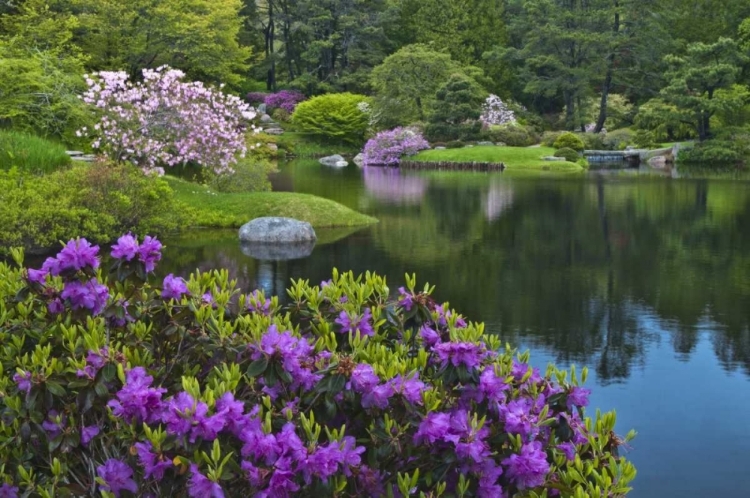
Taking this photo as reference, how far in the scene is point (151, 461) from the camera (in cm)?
256

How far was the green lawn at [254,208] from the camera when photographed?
16.2m

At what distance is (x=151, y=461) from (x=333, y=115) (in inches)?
1857

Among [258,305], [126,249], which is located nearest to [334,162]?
[258,305]

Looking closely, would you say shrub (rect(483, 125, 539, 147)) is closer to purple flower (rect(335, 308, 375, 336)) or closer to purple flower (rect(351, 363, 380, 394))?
purple flower (rect(335, 308, 375, 336))

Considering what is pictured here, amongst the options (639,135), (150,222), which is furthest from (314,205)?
(639,135)

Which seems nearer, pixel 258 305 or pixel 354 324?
pixel 354 324

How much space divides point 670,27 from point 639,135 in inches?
428

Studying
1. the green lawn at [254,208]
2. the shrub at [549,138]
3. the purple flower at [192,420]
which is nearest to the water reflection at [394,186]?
the green lawn at [254,208]

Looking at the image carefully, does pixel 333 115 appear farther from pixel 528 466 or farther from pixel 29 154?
pixel 528 466

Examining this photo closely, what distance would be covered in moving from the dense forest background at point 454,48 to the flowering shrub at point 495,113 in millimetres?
1751

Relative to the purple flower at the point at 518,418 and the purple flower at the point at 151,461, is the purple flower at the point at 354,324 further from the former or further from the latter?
the purple flower at the point at 151,461

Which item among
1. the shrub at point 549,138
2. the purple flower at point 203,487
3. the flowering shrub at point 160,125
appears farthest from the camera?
the shrub at point 549,138

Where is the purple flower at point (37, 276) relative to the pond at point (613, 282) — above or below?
above

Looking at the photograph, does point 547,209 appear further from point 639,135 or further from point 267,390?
point 639,135
